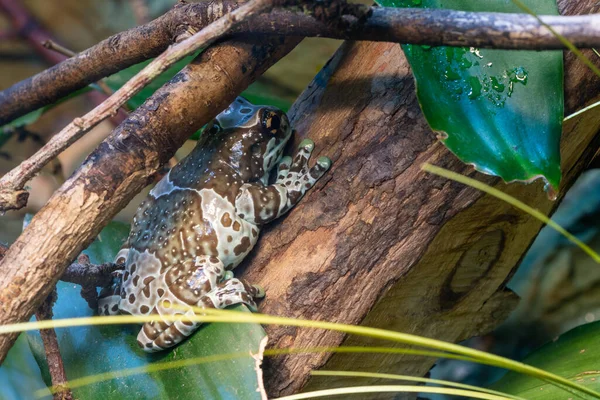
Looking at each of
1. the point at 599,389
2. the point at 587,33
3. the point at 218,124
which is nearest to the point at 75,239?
the point at 218,124

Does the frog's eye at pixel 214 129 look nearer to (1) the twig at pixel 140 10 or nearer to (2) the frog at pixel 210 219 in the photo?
(2) the frog at pixel 210 219

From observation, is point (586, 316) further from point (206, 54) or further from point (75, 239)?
point (75, 239)

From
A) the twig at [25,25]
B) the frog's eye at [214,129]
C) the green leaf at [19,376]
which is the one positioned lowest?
the green leaf at [19,376]

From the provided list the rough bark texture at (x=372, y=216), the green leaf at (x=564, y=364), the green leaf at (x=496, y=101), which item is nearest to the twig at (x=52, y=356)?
the rough bark texture at (x=372, y=216)

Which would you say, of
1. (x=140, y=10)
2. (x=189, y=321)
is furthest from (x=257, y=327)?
(x=140, y=10)

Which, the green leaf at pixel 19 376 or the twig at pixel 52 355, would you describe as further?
the green leaf at pixel 19 376

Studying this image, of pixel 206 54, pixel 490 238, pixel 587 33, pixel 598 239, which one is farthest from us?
pixel 598 239

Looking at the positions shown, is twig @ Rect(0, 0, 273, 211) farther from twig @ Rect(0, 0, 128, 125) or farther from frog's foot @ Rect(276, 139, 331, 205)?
twig @ Rect(0, 0, 128, 125)
